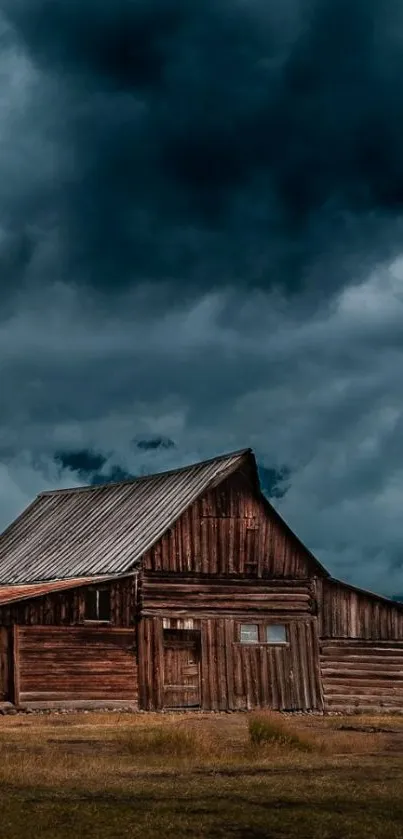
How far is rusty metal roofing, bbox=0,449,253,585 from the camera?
133ft

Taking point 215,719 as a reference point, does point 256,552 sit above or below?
above

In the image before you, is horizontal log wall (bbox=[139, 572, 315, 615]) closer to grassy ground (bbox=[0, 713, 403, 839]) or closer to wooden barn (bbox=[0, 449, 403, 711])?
wooden barn (bbox=[0, 449, 403, 711])

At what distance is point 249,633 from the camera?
133ft

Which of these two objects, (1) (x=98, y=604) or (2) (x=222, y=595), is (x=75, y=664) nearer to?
(1) (x=98, y=604)

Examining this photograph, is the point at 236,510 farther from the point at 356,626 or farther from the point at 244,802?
the point at 244,802

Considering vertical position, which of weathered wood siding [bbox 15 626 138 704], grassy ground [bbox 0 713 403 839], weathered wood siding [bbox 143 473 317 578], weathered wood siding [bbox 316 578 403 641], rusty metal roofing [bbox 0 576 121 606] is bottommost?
grassy ground [bbox 0 713 403 839]

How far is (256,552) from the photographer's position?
41469mm

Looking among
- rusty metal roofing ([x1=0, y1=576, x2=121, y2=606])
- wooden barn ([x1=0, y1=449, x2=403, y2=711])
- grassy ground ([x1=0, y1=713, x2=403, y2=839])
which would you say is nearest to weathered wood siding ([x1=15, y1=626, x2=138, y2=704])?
wooden barn ([x1=0, y1=449, x2=403, y2=711])

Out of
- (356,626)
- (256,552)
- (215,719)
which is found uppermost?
(256,552)

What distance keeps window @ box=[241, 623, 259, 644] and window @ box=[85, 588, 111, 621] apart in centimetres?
538

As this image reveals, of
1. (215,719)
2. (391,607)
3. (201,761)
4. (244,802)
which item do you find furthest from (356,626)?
(244,802)

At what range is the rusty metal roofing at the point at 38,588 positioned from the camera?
36.0m

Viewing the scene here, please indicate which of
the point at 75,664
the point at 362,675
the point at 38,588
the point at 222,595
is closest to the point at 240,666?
the point at 222,595

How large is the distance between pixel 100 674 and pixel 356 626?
10.3 metres
